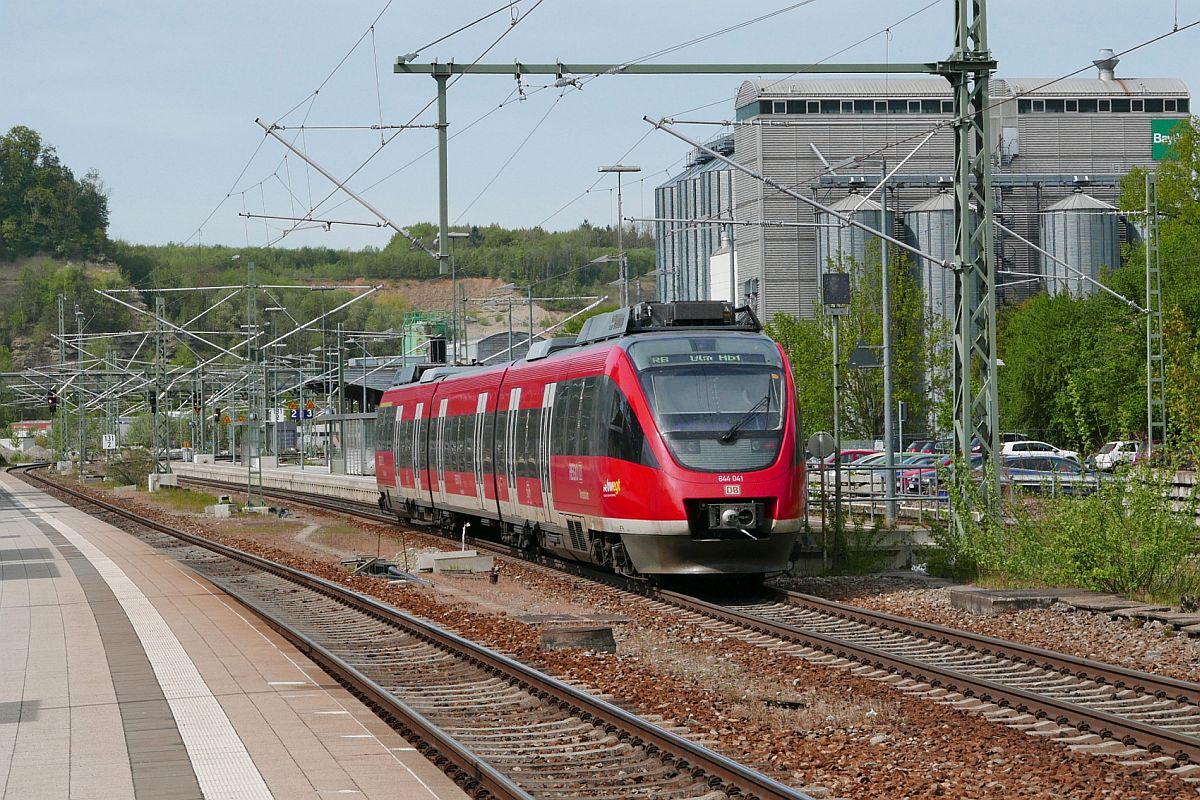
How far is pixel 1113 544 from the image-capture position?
17953 mm

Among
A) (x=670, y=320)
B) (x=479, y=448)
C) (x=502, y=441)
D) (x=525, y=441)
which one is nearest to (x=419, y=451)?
(x=479, y=448)

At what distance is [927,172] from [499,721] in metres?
85.8

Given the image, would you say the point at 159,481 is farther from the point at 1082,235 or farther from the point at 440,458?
the point at 1082,235

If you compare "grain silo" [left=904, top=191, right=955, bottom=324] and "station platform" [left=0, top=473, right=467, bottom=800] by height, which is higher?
"grain silo" [left=904, top=191, right=955, bottom=324]

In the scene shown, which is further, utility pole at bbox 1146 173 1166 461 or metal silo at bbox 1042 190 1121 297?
metal silo at bbox 1042 190 1121 297

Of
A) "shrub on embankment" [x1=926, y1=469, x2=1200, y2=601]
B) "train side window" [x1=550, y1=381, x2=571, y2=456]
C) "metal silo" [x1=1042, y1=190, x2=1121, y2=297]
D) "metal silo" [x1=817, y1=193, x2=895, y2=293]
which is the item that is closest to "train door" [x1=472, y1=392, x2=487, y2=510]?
"train side window" [x1=550, y1=381, x2=571, y2=456]

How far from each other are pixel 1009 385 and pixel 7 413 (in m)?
130

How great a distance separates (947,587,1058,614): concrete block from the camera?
17.1 metres

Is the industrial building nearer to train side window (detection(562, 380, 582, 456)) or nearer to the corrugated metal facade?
the corrugated metal facade

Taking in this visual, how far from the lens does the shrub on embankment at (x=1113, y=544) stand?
17.9 metres

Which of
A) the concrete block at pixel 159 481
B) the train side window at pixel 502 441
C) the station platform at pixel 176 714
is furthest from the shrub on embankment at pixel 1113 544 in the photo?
the concrete block at pixel 159 481

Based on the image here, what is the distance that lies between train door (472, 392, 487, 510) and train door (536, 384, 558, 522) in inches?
178

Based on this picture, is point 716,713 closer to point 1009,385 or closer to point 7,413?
point 1009,385

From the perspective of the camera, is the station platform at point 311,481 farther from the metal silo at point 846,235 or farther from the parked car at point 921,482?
the metal silo at point 846,235
